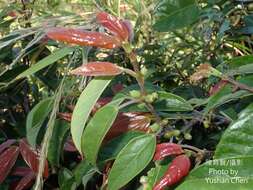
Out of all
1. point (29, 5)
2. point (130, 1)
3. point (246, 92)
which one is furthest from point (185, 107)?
point (130, 1)

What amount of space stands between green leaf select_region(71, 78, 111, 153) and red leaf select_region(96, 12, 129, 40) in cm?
6

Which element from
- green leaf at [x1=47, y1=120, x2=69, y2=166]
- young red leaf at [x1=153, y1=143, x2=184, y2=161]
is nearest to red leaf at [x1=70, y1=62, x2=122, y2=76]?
young red leaf at [x1=153, y1=143, x2=184, y2=161]

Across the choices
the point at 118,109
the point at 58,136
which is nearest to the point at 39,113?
the point at 58,136

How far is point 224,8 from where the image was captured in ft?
3.99

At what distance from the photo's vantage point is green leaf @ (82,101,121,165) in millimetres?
646

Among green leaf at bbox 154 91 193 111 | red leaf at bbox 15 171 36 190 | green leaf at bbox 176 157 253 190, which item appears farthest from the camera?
red leaf at bbox 15 171 36 190

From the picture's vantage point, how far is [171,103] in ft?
2.39

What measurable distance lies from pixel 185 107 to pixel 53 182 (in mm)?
441

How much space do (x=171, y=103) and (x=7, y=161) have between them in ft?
1.06

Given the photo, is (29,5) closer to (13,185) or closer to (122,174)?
(13,185)

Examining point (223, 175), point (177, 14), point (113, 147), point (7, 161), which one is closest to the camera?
point (223, 175)

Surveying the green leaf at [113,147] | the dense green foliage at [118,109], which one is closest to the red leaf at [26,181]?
the dense green foliage at [118,109]

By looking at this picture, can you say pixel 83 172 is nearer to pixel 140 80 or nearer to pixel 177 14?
pixel 140 80

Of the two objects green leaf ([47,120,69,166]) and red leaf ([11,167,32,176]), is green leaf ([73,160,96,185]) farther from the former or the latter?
red leaf ([11,167,32,176])
